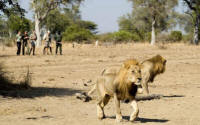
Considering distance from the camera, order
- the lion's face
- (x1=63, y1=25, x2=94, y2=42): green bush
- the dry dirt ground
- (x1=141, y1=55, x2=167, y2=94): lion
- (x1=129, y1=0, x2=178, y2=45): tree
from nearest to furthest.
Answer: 1. the lion's face
2. the dry dirt ground
3. (x1=141, y1=55, x2=167, y2=94): lion
4. (x1=129, y1=0, x2=178, y2=45): tree
5. (x1=63, y1=25, x2=94, y2=42): green bush

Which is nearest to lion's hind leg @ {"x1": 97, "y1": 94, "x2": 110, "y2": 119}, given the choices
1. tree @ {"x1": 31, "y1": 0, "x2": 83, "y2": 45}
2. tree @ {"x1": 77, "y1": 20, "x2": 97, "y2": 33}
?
tree @ {"x1": 31, "y1": 0, "x2": 83, "y2": 45}

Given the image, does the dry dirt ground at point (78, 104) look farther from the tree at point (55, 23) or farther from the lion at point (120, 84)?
the tree at point (55, 23)

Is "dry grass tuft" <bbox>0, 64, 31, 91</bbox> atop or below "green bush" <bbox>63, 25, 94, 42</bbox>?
below

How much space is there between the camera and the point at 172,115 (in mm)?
10281

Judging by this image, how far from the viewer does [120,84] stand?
8.56 meters

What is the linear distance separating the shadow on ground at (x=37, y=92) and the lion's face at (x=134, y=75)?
208 inches

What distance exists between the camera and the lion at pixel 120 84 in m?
8.34

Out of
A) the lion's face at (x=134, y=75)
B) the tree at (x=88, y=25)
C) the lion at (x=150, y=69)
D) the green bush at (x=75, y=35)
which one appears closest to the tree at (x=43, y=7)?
the green bush at (x=75, y=35)

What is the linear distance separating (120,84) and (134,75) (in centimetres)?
42

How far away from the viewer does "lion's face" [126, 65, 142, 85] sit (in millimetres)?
8250

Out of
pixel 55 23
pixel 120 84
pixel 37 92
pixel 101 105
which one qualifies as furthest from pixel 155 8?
pixel 120 84

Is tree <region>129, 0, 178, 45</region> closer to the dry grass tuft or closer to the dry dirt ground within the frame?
the dry dirt ground

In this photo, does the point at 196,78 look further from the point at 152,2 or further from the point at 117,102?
the point at 152,2

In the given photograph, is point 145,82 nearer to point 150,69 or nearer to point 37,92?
point 150,69
